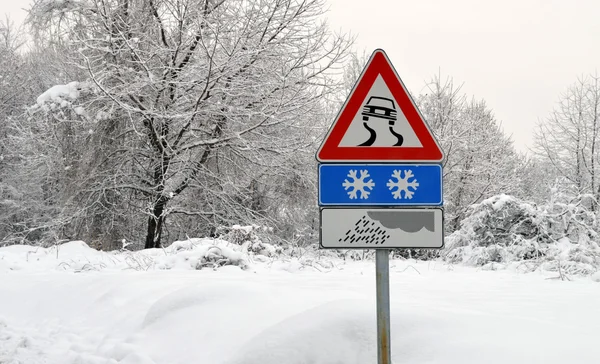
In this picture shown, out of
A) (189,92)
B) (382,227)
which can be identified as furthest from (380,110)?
(189,92)

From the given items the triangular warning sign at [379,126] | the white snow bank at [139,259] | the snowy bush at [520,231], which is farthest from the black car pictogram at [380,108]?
the snowy bush at [520,231]

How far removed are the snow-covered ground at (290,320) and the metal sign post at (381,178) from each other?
775 mm

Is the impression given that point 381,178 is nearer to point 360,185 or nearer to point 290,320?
point 360,185

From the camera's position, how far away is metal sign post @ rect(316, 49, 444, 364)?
251cm

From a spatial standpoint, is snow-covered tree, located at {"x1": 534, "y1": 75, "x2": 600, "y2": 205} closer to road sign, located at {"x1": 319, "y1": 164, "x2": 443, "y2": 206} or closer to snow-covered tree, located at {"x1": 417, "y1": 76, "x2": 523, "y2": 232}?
snow-covered tree, located at {"x1": 417, "y1": 76, "x2": 523, "y2": 232}

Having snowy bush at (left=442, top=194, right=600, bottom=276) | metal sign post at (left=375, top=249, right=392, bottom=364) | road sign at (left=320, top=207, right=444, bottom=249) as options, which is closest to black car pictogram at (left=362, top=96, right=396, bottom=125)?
road sign at (left=320, top=207, right=444, bottom=249)

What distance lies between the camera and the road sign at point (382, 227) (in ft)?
8.21

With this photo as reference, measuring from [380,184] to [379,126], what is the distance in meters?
0.30

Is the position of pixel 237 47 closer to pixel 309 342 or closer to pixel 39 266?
pixel 39 266

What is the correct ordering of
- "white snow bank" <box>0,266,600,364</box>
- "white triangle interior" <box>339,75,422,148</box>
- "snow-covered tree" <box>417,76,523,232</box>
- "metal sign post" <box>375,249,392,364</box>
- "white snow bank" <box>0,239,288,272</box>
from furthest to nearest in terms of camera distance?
"snow-covered tree" <box>417,76,523,232</box>
"white snow bank" <box>0,239,288,272</box>
"white snow bank" <box>0,266,600,364</box>
"white triangle interior" <box>339,75,422,148</box>
"metal sign post" <box>375,249,392,364</box>

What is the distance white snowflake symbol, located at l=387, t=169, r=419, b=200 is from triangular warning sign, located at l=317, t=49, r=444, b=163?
71mm

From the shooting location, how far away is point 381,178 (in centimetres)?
257

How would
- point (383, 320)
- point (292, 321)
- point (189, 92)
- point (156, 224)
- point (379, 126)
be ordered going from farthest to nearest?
1. point (156, 224)
2. point (189, 92)
3. point (292, 321)
4. point (379, 126)
5. point (383, 320)

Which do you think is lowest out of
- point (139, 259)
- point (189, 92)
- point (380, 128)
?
point (139, 259)
